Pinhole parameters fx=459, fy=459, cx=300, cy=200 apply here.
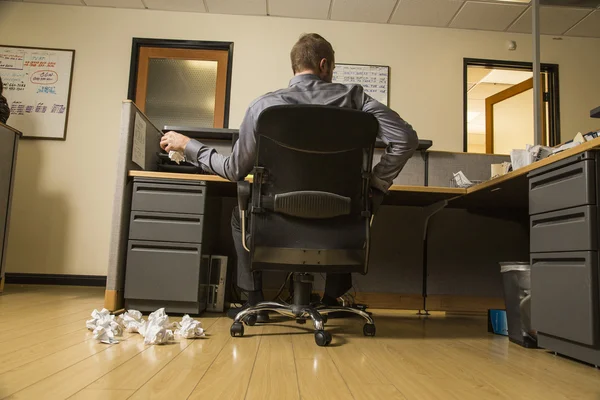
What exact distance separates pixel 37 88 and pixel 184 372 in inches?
148

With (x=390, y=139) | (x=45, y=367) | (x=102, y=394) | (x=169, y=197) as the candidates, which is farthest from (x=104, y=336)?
(x=390, y=139)

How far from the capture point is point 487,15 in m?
4.02

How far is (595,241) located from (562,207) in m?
0.17

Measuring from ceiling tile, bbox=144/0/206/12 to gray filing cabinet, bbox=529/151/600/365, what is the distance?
3310 millimetres

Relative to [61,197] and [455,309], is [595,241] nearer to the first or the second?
[455,309]

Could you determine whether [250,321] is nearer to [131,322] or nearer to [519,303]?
[131,322]

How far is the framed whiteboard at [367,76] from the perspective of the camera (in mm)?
4109

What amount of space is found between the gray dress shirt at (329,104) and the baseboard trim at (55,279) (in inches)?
100

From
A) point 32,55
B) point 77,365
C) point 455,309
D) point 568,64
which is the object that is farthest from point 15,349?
point 568,64

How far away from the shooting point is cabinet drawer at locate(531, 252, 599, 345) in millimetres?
1412

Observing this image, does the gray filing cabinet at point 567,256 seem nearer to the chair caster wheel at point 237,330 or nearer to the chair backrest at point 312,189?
the chair backrest at point 312,189

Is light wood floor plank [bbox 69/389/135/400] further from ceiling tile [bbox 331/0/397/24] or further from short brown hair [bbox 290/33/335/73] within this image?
ceiling tile [bbox 331/0/397/24]

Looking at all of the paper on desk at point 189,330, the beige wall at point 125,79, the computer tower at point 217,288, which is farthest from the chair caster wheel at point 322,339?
the beige wall at point 125,79

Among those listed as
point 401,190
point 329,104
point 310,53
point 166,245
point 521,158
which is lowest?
point 166,245
